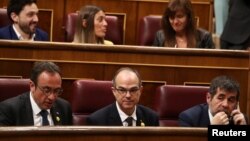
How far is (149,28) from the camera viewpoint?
9.53 feet

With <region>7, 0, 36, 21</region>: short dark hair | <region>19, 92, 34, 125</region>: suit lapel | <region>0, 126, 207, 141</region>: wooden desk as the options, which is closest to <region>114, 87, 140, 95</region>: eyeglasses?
<region>19, 92, 34, 125</region>: suit lapel

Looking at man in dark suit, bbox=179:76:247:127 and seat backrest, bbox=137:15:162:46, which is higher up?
seat backrest, bbox=137:15:162:46

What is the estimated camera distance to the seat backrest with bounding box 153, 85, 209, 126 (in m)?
2.21

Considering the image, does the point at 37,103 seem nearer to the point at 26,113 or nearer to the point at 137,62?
the point at 26,113

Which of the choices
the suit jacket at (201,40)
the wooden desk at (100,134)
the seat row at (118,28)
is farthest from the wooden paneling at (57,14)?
the wooden desk at (100,134)

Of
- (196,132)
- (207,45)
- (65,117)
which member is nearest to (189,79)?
(207,45)

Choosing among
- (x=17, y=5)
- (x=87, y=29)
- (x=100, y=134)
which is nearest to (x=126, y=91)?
(x=100, y=134)

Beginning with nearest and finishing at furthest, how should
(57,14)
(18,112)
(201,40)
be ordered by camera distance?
(18,112) < (201,40) < (57,14)

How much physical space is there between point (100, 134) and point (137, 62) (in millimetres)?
808

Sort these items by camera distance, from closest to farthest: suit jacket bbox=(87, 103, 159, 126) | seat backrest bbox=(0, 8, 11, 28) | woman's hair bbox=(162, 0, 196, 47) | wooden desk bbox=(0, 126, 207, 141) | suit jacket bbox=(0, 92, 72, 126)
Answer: wooden desk bbox=(0, 126, 207, 141) < suit jacket bbox=(0, 92, 72, 126) < suit jacket bbox=(87, 103, 159, 126) < woman's hair bbox=(162, 0, 196, 47) < seat backrest bbox=(0, 8, 11, 28)

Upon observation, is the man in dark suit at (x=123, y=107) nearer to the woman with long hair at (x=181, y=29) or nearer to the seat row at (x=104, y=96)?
the seat row at (x=104, y=96)

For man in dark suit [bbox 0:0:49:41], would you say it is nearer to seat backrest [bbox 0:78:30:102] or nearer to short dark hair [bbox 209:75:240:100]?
seat backrest [bbox 0:78:30:102]

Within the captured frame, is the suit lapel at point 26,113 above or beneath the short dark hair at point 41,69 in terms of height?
beneath

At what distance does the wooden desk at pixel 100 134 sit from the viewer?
1.56m
